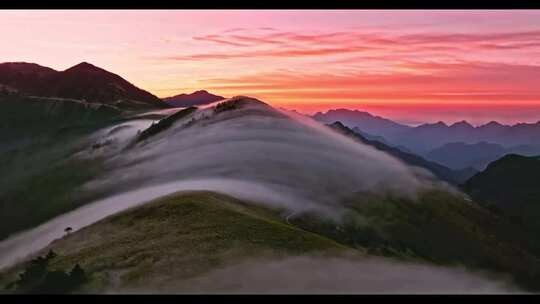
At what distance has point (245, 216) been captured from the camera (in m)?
99.1

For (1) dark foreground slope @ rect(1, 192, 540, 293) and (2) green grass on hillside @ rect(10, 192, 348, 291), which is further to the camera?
(2) green grass on hillside @ rect(10, 192, 348, 291)

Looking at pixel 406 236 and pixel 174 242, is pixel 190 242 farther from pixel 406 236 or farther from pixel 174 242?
pixel 406 236

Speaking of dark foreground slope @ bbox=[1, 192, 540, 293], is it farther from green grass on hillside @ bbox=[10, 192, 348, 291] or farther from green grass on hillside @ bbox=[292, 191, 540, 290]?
green grass on hillside @ bbox=[292, 191, 540, 290]

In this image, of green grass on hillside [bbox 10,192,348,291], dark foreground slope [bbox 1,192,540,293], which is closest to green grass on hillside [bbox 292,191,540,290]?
dark foreground slope [bbox 1,192,540,293]

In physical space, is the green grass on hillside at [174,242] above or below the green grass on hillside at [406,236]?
above

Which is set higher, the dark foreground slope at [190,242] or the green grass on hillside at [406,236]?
the dark foreground slope at [190,242]

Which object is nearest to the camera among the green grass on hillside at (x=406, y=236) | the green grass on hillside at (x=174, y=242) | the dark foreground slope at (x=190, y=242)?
the dark foreground slope at (x=190, y=242)

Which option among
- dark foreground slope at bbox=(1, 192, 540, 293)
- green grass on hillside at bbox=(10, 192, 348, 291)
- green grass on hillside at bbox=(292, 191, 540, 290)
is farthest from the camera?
green grass on hillside at bbox=(292, 191, 540, 290)

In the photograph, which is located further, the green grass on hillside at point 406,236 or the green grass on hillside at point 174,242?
the green grass on hillside at point 406,236

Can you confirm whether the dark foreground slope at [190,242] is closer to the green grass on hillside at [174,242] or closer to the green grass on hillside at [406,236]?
the green grass on hillside at [174,242]

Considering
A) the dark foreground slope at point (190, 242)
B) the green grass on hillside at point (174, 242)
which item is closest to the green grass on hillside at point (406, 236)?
the dark foreground slope at point (190, 242)

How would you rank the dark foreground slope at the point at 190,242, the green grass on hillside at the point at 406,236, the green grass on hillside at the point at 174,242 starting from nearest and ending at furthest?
the dark foreground slope at the point at 190,242, the green grass on hillside at the point at 174,242, the green grass on hillside at the point at 406,236

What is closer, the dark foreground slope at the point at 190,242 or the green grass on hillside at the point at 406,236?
the dark foreground slope at the point at 190,242
